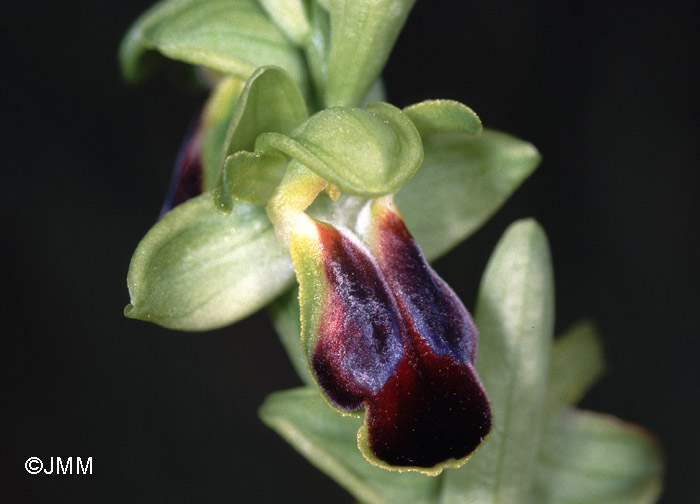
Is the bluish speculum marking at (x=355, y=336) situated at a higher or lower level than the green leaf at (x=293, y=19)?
lower

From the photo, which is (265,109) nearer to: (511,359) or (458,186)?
(458,186)

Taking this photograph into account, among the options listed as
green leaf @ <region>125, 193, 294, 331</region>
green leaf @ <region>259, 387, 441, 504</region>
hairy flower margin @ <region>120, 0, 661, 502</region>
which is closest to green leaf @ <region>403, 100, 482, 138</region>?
hairy flower margin @ <region>120, 0, 661, 502</region>

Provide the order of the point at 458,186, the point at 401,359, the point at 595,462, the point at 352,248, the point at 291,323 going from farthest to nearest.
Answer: the point at 595,462 < the point at 458,186 < the point at 291,323 < the point at 352,248 < the point at 401,359

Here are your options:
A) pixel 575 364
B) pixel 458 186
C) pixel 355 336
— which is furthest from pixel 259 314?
pixel 355 336

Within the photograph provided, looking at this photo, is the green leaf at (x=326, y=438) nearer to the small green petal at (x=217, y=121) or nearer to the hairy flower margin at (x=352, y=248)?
the hairy flower margin at (x=352, y=248)

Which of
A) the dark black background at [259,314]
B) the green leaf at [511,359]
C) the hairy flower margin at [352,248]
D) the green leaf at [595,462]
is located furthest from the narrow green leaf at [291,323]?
the dark black background at [259,314]

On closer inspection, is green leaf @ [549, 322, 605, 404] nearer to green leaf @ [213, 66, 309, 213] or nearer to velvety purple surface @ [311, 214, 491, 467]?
velvety purple surface @ [311, 214, 491, 467]
